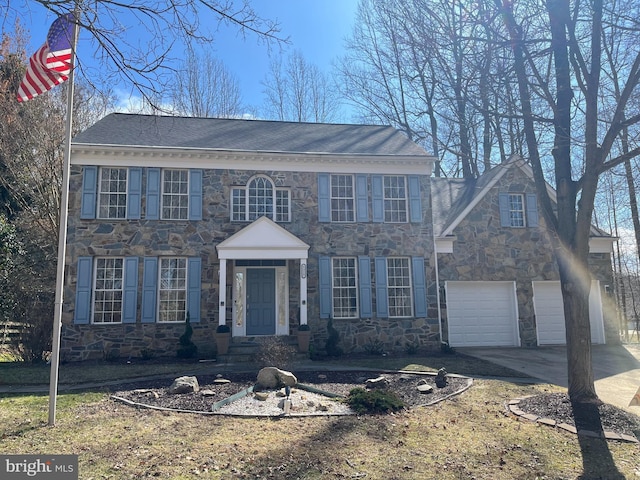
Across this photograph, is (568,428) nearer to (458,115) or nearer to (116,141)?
(458,115)

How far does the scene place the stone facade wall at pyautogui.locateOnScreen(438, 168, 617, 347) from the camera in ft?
45.5

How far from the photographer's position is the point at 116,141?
41.6 ft

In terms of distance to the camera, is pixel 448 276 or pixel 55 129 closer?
pixel 448 276

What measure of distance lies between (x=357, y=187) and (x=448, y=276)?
4.03 metres

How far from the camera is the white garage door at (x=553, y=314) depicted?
1402 centimetres

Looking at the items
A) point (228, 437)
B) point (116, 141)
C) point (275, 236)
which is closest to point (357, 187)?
point (275, 236)

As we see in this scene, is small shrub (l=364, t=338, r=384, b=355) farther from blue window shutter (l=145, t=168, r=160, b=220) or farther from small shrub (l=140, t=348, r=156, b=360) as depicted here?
blue window shutter (l=145, t=168, r=160, b=220)

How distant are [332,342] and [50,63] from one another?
9150 millimetres

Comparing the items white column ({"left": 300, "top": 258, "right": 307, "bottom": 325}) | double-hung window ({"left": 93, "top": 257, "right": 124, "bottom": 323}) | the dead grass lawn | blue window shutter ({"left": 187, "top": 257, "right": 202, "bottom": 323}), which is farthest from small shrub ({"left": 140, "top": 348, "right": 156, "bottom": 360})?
the dead grass lawn

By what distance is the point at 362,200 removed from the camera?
13570mm

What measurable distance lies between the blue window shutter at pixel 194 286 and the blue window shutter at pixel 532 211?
35.1ft

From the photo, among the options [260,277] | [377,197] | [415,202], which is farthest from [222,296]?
[415,202]

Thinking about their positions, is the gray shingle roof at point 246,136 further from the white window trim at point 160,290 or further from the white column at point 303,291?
the white column at point 303,291

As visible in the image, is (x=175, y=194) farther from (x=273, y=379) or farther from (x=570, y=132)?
(x=570, y=132)
